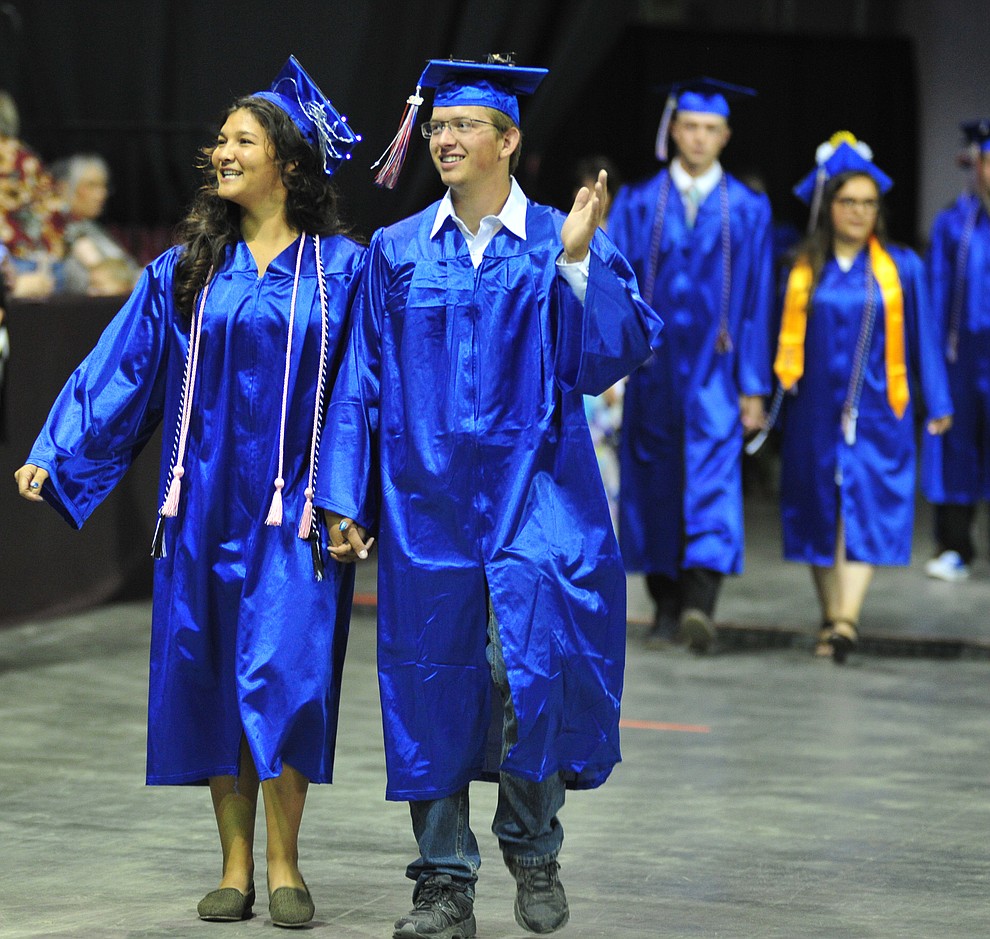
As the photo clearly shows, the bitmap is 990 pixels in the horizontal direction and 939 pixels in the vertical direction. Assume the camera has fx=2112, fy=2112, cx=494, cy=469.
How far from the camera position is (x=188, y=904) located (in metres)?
4.76

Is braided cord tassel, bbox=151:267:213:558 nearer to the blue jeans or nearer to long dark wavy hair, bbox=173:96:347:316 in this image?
long dark wavy hair, bbox=173:96:347:316

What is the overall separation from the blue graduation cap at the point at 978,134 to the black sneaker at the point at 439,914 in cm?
623

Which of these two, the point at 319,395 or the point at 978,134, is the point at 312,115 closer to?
the point at 319,395

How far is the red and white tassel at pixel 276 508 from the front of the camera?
4520 millimetres

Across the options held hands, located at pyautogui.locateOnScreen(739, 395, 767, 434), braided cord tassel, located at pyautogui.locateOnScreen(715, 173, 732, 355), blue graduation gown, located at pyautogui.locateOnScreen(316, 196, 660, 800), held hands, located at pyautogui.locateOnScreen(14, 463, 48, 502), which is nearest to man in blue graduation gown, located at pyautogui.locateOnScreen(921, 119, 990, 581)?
held hands, located at pyautogui.locateOnScreen(739, 395, 767, 434)

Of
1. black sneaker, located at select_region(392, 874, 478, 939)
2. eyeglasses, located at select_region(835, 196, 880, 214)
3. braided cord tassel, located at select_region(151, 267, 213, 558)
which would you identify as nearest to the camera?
black sneaker, located at select_region(392, 874, 478, 939)

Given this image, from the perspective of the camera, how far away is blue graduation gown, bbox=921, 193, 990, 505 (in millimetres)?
10211

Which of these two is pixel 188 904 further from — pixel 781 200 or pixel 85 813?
pixel 781 200

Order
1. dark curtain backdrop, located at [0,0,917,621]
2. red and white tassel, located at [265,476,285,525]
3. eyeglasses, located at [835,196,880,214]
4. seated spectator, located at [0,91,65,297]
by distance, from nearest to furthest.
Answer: red and white tassel, located at [265,476,285,525] < eyeglasses, located at [835,196,880,214] < dark curtain backdrop, located at [0,0,917,621] < seated spectator, located at [0,91,65,297]

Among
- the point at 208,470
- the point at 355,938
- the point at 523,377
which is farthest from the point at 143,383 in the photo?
the point at 355,938

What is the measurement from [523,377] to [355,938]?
1.24 metres

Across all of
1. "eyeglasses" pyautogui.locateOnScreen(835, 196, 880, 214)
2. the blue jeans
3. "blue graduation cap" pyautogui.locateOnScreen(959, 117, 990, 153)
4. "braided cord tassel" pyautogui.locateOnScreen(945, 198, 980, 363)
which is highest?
"blue graduation cap" pyautogui.locateOnScreen(959, 117, 990, 153)

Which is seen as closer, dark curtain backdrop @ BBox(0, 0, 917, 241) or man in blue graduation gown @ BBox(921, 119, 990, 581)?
dark curtain backdrop @ BBox(0, 0, 917, 241)

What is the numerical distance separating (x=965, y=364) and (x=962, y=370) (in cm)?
4
